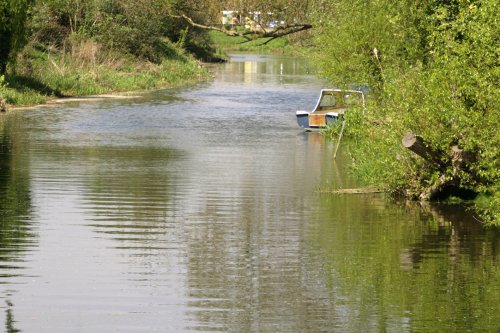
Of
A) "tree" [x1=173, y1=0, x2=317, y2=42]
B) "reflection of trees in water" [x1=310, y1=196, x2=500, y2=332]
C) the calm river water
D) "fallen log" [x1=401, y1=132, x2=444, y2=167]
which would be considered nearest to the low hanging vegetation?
the calm river water

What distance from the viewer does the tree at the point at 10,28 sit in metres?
49.4

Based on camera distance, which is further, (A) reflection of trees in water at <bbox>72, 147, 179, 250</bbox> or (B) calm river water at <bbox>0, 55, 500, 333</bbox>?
(A) reflection of trees in water at <bbox>72, 147, 179, 250</bbox>

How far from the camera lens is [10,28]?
4994 centimetres

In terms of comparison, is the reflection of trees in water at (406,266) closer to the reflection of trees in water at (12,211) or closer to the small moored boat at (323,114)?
the reflection of trees in water at (12,211)

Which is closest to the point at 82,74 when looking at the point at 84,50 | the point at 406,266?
the point at 84,50

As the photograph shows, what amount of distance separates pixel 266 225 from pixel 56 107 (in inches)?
1137

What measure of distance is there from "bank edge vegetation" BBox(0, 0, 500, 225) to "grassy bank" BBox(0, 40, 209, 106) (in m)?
0.12

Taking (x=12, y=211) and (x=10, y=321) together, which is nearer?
(x=10, y=321)

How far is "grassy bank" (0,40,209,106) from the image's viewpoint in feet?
167

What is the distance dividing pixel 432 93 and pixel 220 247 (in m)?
5.41

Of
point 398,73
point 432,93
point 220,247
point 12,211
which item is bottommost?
point 220,247

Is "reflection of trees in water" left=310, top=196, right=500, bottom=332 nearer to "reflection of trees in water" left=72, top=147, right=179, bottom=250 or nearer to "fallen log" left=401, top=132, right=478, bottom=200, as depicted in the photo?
"fallen log" left=401, top=132, right=478, bottom=200

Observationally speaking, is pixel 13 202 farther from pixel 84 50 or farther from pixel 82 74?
pixel 84 50

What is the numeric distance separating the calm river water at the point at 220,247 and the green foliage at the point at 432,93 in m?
0.97
